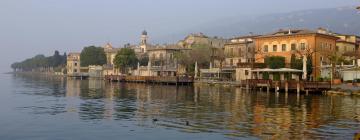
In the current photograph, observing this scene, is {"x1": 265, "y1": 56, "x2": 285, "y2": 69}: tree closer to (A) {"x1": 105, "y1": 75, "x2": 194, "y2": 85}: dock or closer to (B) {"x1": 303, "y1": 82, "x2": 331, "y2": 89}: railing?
(A) {"x1": 105, "y1": 75, "x2": 194, "y2": 85}: dock

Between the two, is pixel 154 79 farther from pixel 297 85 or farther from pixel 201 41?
pixel 297 85

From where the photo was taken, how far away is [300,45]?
87.9 meters

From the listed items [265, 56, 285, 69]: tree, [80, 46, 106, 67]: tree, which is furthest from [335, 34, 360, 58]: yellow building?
[80, 46, 106, 67]: tree

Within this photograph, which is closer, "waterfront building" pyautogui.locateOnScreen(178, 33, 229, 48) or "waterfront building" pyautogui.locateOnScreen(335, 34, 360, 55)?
"waterfront building" pyautogui.locateOnScreen(335, 34, 360, 55)

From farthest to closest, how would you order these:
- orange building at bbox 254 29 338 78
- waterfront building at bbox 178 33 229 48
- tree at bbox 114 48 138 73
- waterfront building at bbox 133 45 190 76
→ 1. waterfront building at bbox 178 33 229 48
2. tree at bbox 114 48 138 73
3. waterfront building at bbox 133 45 190 76
4. orange building at bbox 254 29 338 78

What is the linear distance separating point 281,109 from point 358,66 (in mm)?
33859

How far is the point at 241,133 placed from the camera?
91.6 ft

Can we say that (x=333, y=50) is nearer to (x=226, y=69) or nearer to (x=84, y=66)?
(x=226, y=69)

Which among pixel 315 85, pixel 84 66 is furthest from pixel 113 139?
pixel 84 66

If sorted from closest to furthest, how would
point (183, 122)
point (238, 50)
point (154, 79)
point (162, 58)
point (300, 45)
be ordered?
point (183, 122) < point (300, 45) < point (154, 79) < point (238, 50) < point (162, 58)

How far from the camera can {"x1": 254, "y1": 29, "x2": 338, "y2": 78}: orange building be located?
86.1 metres

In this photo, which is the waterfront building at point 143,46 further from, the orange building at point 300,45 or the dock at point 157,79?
the orange building at point 300,45

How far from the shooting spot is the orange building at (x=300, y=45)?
8612cm

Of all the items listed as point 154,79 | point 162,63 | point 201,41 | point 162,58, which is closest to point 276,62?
point 154,79
